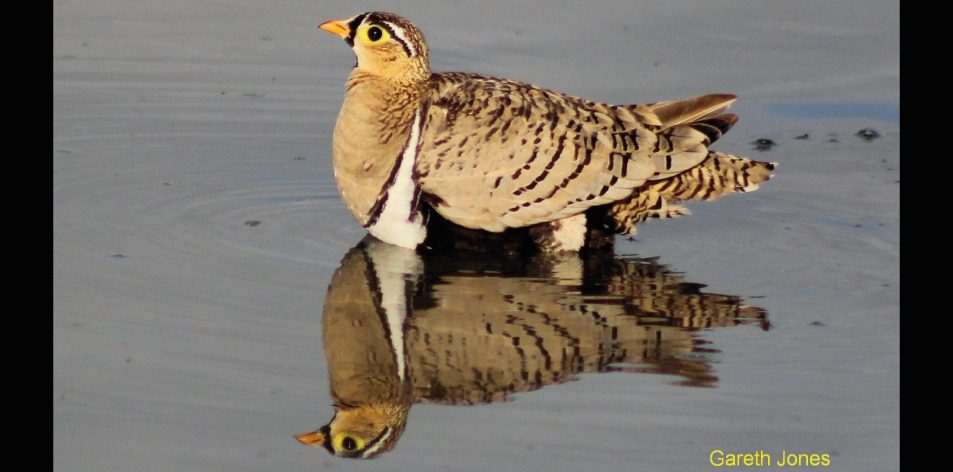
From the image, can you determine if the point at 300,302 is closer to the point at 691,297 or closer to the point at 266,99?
the point at 691,297

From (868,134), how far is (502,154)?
3.16m

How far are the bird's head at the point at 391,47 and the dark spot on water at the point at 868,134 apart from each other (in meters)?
3.21

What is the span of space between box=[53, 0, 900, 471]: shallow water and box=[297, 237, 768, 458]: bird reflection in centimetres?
10

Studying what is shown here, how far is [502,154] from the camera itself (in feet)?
29.6

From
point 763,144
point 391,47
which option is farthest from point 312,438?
point 763,144

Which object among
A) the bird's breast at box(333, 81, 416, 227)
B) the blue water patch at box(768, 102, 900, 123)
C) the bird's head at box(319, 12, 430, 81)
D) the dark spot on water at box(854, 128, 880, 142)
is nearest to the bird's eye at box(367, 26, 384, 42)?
the bird's head at box(319, 12, 430, 81)

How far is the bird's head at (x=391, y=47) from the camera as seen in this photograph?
929 centimetres

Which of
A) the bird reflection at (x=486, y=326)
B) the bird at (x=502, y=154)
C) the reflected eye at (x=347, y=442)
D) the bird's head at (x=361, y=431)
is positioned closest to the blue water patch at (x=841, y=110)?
the bird at (x=502, y=154)

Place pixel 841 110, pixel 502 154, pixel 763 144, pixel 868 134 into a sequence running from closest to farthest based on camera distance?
pixel 502 154 < pixel 763 144 < pixel 868 134 < pixel 841 110

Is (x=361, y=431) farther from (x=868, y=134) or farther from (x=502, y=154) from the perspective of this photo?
(x=868, y=134)

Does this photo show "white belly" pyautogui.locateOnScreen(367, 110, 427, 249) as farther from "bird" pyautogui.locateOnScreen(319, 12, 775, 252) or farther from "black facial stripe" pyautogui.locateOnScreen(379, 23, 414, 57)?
"black facial stripe" pyautogui.locateOnScreen(379, 23, 414, 57)

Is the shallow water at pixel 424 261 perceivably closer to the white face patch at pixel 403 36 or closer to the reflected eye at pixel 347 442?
the reflected eye at pixel 347 442

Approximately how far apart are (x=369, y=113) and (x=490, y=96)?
64cm

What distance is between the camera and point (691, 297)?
8.60 m
